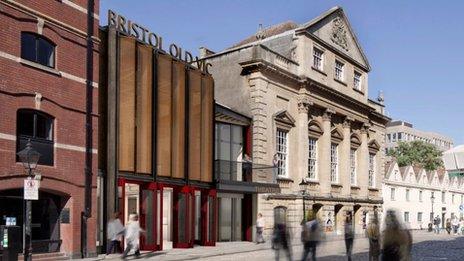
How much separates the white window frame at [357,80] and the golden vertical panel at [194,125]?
20.1 meters

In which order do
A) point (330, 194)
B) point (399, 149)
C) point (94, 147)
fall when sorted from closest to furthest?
point (94, 147)
point (330, 194)
point (399, 149)

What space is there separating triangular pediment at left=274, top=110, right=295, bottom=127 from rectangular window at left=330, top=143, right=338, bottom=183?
6.60 m

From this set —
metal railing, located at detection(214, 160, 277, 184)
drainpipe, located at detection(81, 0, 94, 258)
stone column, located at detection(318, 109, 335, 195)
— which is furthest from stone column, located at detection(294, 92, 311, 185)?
drainpipe, located at detection(81, 0, 94, 258)

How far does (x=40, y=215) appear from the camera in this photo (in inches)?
803

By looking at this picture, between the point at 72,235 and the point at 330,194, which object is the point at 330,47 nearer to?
the point at 330,194

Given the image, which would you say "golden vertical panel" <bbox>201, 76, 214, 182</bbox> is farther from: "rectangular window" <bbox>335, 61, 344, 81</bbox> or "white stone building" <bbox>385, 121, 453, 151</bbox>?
"white stone building" <bbox>385, 121, 453, 151</bbox>

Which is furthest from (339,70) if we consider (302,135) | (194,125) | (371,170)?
(194,125)

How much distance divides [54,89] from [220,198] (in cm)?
1346

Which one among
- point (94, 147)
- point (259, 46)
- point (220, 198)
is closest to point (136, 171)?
point (94, 147)

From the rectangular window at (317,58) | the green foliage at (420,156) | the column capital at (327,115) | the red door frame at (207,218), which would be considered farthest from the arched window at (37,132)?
the green foliage at (420,156)

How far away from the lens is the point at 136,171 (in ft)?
79.6

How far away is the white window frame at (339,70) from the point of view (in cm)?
4291

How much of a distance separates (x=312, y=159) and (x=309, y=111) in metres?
3.25

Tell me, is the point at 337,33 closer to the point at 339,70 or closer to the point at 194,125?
the point at 339,70
